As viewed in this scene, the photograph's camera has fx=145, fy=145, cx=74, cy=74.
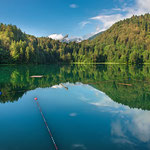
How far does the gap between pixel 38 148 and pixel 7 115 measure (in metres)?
4.41

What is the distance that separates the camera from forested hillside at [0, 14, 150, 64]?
7324 centimetres

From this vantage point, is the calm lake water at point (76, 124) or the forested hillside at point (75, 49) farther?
the forested hillside at point (75, 49)

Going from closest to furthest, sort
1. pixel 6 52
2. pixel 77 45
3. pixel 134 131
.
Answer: pixel 134 131 → pixel 6 52 → pixel 77 45

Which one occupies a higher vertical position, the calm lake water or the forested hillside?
the forested hillside

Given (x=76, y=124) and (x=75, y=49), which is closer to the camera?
(x=76, y=124)

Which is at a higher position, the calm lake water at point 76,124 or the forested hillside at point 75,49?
the forested hillside at point 75,49

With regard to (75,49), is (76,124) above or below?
below

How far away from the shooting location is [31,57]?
255 feet

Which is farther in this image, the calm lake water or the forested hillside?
the forested hillside

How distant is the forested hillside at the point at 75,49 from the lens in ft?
240

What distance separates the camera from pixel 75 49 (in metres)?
128

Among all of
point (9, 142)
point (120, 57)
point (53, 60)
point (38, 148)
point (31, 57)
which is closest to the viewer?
point (38, 148)

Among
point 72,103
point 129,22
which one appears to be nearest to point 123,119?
point 72,103

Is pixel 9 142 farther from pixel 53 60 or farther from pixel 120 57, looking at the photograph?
pixel 120 57
